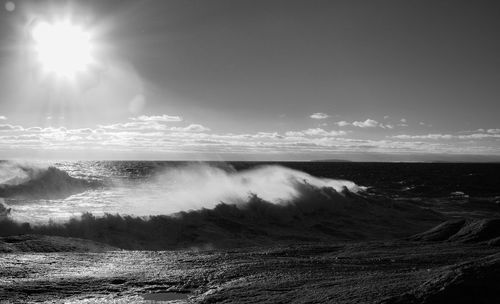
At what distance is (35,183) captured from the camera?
1655 inches

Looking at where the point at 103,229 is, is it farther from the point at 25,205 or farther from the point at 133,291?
the point at 25,205

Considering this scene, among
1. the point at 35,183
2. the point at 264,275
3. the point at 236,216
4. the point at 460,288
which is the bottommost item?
the point at 236,216

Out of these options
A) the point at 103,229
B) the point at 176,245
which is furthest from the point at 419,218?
the point at 103,229

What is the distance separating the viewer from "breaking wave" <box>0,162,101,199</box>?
123 feet

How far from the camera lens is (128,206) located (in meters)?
29.3

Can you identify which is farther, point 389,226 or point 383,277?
point 389,226

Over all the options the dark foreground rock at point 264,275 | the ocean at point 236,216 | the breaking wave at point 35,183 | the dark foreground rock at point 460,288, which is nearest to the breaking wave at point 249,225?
the ocean at point 236,216

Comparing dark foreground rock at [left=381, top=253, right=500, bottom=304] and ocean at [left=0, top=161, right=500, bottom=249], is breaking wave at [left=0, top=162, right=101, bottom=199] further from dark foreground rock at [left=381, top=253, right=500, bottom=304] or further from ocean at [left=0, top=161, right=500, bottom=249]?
dark foreground rock at [left=381, top=253, right=500, bottom=304]

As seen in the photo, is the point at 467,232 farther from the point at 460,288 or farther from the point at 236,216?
the point at 236,216

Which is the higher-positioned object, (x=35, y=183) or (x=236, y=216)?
(x=35, y=183)

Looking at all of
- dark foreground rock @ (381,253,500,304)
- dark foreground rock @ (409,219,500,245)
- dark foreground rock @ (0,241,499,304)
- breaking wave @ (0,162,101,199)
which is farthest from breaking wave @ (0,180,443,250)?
breaking wave @ (0,162,101,199)

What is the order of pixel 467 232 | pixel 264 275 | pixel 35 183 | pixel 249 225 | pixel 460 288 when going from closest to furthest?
pixel 460 288, pixel 264 275, pixel 467 232, pixel 249 225, pixel 35 183

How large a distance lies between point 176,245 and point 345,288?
11876 millimetres

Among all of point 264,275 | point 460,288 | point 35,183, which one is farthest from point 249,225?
point 35,183
